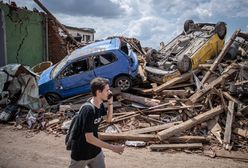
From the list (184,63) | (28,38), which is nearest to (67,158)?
(184,63)

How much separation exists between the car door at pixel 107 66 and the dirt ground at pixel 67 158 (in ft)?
12.8

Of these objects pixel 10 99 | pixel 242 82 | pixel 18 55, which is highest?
pixel 18 55

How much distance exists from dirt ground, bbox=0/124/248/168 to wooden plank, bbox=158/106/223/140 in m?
0.74

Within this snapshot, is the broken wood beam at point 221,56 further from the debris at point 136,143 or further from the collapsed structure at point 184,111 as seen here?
the debris at point 136,143

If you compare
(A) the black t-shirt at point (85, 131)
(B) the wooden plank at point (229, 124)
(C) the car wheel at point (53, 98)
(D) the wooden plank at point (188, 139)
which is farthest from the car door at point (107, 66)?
(A) the black t-shirt at point (85, 131)

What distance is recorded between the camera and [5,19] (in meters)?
17.1

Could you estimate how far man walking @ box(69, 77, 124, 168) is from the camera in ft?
13.1

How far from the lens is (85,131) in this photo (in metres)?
4.00

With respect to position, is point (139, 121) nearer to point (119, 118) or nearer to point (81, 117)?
point (119, 118)

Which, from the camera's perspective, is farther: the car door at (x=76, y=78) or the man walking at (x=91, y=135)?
the car door at (x=76, y=78)

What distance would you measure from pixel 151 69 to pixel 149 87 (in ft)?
2.62

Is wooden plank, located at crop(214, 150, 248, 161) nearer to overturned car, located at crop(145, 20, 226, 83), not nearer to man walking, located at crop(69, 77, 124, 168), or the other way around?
man walking, located at crop(69, 77, 124, 168)

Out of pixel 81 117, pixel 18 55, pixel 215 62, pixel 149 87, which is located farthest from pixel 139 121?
pixel 18 55

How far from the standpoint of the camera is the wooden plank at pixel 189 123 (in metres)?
8.80
